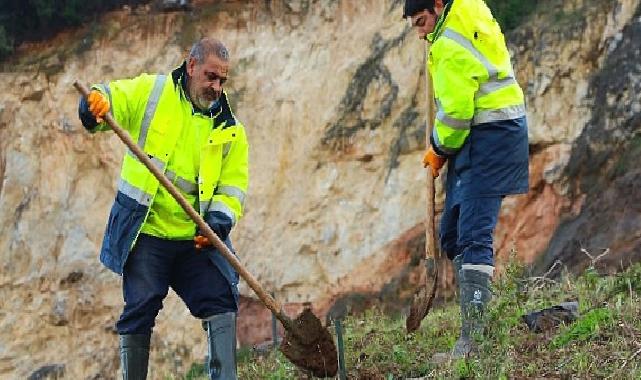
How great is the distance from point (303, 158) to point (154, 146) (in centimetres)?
629

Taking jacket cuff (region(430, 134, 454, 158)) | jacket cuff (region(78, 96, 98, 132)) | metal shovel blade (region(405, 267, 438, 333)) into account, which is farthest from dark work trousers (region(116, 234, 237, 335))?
jacket cuff (region(430, 134, 454, 158))

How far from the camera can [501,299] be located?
16.4 feet

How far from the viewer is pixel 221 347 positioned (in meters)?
4.84

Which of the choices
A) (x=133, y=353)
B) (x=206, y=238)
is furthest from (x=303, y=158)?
(x=133, y=353)

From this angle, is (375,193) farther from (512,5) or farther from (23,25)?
(23,25)

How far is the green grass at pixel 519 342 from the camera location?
14.1ft

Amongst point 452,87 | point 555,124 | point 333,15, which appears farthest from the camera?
point 333,15

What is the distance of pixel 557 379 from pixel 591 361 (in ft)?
Result: 0.52

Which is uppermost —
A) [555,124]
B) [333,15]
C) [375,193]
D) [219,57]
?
[219,57]

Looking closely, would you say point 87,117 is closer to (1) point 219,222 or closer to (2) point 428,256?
(1) point 219,222

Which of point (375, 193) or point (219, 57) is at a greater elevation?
point (219, 57)

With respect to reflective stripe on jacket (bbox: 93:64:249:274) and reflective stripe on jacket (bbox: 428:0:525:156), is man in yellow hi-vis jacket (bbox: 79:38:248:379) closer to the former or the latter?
reflective stripe on jacket (bbox: 93:64:249:274)

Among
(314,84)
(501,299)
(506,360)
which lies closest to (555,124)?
(314,84)

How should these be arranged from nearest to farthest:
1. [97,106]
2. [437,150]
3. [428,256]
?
[97,106], [437,150], [428,256]
